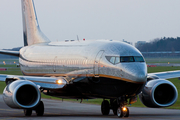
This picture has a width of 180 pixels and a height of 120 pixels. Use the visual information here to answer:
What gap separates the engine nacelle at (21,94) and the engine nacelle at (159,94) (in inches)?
236

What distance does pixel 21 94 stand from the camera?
22.1m

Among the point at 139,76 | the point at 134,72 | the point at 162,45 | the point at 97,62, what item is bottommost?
the point at 162,45

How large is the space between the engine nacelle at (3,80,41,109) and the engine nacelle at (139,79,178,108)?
6.00 m

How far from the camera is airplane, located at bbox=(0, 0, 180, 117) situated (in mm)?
20422

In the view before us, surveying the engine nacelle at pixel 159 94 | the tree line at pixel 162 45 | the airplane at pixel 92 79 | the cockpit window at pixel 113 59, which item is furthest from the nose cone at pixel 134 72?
the tree line at pixel 162 45

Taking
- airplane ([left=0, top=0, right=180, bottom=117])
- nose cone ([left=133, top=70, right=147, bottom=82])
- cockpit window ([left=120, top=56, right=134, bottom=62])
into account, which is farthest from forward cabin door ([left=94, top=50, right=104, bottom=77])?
nose cone ([left=133, top=70, right=147, bottom=82])

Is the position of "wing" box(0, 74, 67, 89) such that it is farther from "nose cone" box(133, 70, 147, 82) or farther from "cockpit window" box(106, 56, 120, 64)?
"nose cone" box(133, 70, 147, 82)

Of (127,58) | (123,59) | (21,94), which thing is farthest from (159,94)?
(21,94)

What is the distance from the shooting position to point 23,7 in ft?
111

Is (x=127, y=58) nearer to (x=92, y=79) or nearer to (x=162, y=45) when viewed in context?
(x=92, y=79)

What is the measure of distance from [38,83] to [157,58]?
16651cm

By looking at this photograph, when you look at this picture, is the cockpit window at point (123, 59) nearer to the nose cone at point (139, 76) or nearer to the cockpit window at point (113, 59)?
the cockpit window at point (113, 59)

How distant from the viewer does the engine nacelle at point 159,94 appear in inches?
890

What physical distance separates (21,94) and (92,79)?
155 inches
